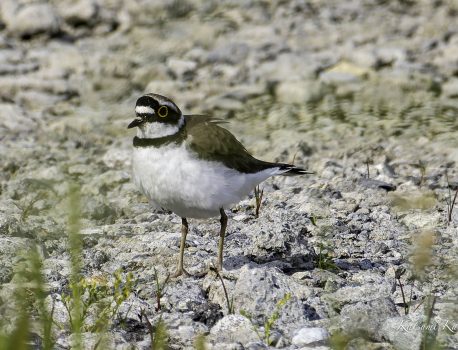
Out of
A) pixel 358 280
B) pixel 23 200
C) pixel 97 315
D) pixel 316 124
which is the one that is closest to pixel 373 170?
pixel 316 124

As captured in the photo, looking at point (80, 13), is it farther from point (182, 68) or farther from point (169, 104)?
point (169, 104)

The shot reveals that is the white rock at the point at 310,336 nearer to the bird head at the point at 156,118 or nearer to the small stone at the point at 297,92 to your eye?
the bird head at the point at 156,118

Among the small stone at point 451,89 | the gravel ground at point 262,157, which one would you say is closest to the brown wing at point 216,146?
the gravel ground at point 262,157

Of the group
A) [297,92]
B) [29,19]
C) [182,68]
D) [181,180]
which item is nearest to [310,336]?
[181,180]

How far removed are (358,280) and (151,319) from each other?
1.31m

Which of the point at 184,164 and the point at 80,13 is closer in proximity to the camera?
the point at 184,164

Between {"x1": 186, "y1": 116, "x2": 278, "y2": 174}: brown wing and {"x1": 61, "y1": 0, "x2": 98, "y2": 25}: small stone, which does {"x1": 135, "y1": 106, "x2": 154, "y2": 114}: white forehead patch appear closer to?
{"x1": 186, "y1": 116, "x2": 278, "y2": 174}: brown wing

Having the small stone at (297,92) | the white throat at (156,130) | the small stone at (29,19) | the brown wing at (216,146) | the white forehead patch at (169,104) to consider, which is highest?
the small stone at (29,19)

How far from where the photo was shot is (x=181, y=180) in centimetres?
514

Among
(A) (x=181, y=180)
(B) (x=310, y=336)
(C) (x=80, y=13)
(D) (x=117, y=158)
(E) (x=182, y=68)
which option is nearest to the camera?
(B) (x=310, y=336)

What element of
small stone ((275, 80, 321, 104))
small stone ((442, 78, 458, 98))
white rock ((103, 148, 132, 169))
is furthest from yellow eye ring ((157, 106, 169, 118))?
small stone ((442, 78, 458, 98))

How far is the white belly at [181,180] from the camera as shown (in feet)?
16.9

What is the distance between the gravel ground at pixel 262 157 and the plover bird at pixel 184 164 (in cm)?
46

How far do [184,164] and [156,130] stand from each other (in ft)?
0.98
